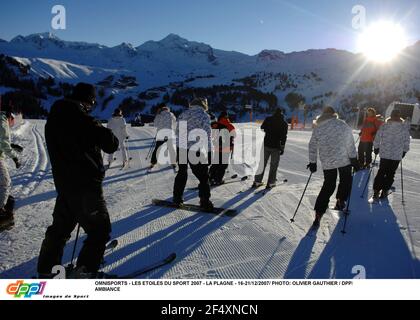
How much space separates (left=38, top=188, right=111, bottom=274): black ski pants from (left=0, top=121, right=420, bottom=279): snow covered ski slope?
66cm

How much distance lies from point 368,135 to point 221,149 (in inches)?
193

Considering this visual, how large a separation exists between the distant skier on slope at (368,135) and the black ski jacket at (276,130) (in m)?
4.05

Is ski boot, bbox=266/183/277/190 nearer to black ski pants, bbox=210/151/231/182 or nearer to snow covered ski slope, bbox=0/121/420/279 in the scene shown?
snow covered ski slope, bbox=0/121/420/279

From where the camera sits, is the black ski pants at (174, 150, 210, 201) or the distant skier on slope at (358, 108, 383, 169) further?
the distant skier on slope at (358, 108, 383, 169)

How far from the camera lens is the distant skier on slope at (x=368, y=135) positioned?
33.3 ft

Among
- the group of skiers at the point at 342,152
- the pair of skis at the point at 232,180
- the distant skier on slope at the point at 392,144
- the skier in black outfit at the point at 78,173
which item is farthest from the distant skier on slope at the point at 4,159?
the distant skier on slope at the point at 392,144

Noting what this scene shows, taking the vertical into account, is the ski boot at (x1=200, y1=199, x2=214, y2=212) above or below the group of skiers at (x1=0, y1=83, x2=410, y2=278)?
below

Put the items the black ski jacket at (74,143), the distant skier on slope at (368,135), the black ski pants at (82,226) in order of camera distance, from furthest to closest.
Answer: the distant skier on slope at (368,135) < the black ski pants at (82,226) < the black ski jacket at (74,143)

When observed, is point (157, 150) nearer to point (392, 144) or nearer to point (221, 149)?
point (221, 149)

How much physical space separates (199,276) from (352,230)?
281 centimetres

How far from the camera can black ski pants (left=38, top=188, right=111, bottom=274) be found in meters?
2.83

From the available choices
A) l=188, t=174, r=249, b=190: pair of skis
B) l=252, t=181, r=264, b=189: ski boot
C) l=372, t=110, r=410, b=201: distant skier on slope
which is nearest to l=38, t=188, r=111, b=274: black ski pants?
l=188, t=174, r=249, b=190: pair of skis

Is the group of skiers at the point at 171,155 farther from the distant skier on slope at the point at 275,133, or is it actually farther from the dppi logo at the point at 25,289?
the dppi logo at the point at 25,289
